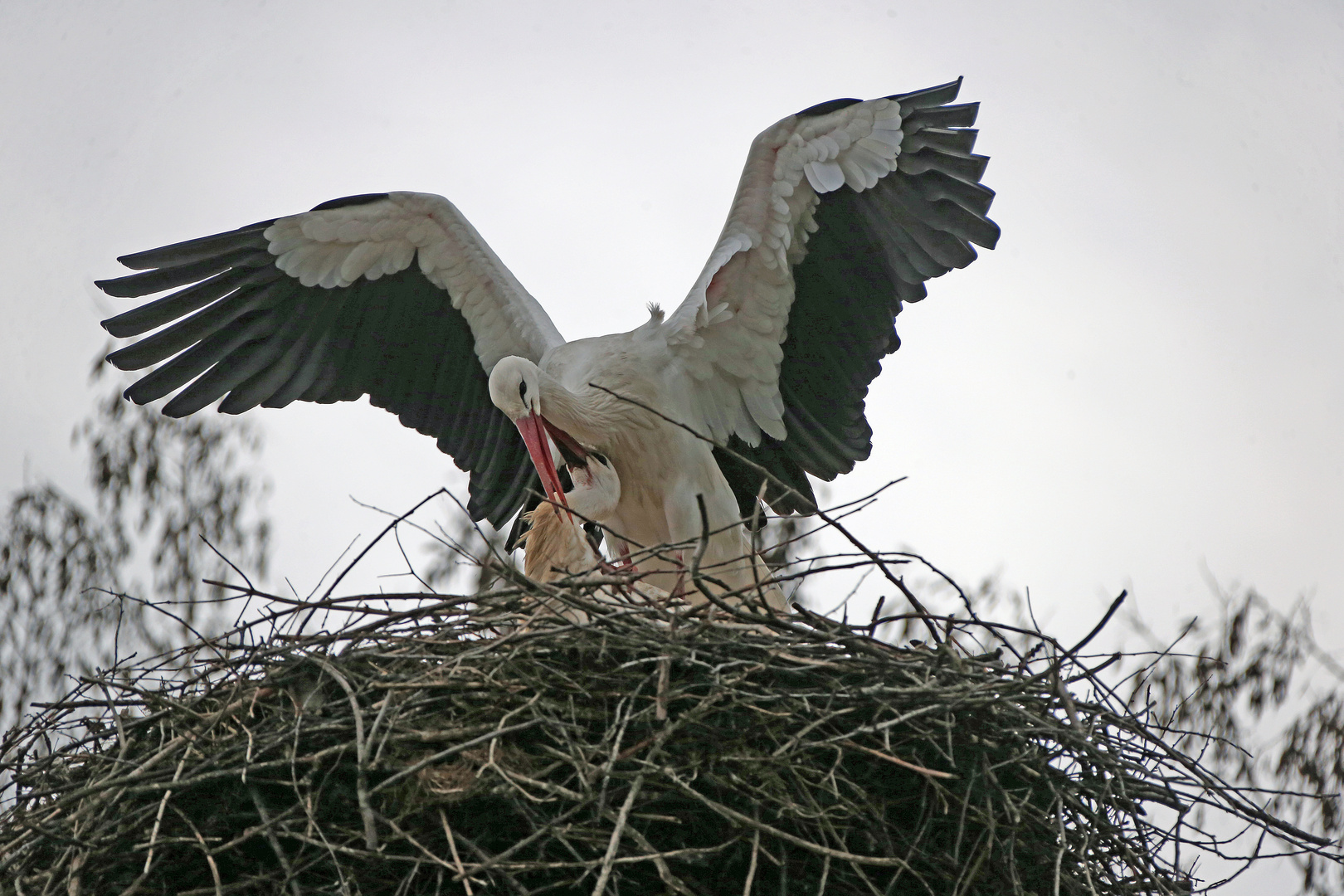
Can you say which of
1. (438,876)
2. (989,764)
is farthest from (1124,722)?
(438,876)

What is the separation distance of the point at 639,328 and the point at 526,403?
0.53m

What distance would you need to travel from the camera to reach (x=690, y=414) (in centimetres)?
450

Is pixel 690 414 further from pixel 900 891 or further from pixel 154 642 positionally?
pixel 154 642

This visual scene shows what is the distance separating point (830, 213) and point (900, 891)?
2.35 m

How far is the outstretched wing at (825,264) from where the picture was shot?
14.0 ft

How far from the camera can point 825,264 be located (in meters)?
4.48

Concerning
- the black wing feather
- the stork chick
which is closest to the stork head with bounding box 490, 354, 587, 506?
the stork chick

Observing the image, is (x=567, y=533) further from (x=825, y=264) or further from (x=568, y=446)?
(x=825, y=264)

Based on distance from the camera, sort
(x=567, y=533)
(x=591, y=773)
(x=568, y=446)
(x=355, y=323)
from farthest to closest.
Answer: (x=355, y=323) → (x=568, y=446) → (x=567, y=533) → (x=591, y=773)

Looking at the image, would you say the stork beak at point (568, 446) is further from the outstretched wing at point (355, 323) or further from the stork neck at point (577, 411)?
the outstretched wing at point (355, 323)

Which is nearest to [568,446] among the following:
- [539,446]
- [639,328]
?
[539,446]

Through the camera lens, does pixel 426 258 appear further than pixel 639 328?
Yes

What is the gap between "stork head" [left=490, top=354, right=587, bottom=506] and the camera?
13.3 feet

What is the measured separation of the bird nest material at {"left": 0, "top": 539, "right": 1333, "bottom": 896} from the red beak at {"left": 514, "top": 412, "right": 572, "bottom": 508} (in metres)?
1.19
